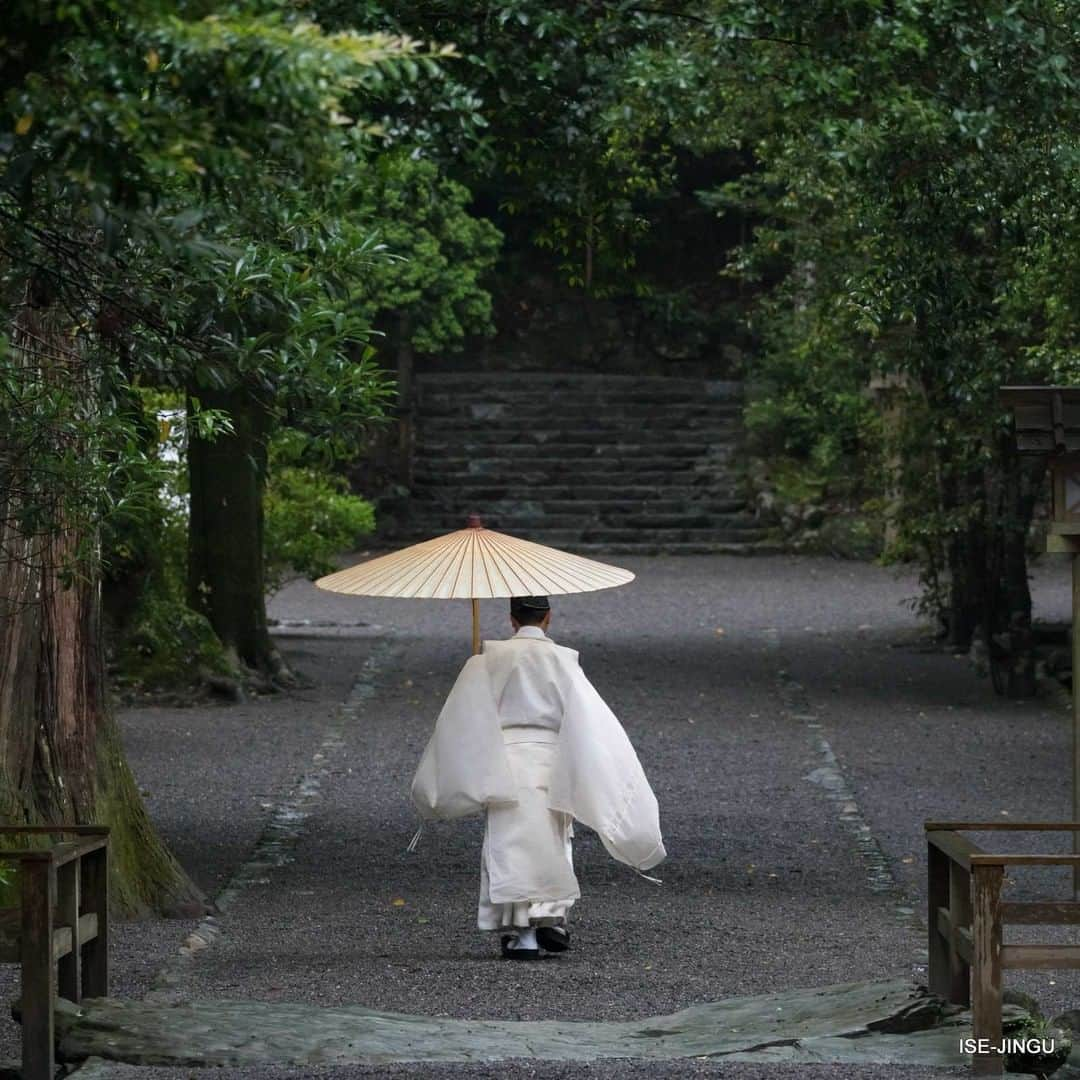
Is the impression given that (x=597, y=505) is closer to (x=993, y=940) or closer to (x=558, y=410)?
(x=558, y=410)

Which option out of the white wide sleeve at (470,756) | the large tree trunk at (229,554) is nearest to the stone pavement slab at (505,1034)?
the white wide sleeve at (470,756)

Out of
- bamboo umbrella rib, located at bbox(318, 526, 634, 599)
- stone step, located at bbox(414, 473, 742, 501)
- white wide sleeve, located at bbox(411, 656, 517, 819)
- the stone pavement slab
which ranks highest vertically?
bamboo umbrella rib, located at bbox(318, 526, 634, 599)

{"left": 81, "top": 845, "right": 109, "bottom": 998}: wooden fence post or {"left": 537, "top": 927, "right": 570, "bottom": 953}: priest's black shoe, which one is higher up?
{"left": 81, "top": 845, "right": 109, "bottom": 998}: wooden fence post

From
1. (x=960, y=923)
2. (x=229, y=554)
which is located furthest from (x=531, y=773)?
(x=229, y=554)

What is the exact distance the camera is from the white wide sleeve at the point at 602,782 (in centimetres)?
706

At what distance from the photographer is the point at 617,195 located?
10.5m

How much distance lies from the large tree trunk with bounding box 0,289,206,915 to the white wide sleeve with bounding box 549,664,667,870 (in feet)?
5.92

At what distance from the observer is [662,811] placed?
35.6 ft

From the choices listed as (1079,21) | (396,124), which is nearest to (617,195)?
(1079,21)

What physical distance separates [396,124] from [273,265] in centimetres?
174

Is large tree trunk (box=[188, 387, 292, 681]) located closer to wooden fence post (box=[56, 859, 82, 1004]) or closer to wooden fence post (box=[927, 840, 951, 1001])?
wooden fence post (box=[56, 859, 82, 1004])

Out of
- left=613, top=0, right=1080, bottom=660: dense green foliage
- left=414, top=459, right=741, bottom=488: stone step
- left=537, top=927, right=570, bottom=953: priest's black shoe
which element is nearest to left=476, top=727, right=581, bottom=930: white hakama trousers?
left=537, top=927, right=570, bottom=953: priest's black shoe

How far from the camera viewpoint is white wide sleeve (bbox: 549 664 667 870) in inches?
A: 278

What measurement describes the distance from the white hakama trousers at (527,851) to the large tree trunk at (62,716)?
167cm
